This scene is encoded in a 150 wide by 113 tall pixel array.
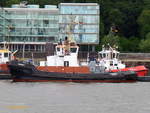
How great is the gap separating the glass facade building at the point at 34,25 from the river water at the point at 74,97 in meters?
59.8

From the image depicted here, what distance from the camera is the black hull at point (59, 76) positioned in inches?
3061

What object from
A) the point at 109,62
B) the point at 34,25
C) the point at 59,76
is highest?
the point at 34,25

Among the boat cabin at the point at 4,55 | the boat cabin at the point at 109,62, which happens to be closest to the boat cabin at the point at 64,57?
the boat cabin at the point at 109,62

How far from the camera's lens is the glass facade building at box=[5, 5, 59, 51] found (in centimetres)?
13575

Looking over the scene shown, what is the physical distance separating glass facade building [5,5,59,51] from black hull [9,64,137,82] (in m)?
57.0

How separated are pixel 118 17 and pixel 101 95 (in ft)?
287

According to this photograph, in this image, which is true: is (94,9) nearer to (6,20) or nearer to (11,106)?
(6,20)

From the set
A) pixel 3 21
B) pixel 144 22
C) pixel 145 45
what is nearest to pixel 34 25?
pixel 3 21

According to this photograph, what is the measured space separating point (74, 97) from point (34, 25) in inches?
3059

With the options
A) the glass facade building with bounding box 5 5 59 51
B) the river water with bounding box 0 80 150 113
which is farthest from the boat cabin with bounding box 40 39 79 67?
the glass facade building with bounding box 5 5 59 51

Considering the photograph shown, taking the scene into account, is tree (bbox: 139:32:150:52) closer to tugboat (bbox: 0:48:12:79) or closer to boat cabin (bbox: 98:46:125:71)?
tugboat (bbox: 0:48:12:79)

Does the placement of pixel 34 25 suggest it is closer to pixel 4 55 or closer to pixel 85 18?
pixel 85 18

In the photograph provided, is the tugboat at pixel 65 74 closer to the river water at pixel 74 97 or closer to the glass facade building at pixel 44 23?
the river water at pixel 74 97

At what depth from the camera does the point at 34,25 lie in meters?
136
